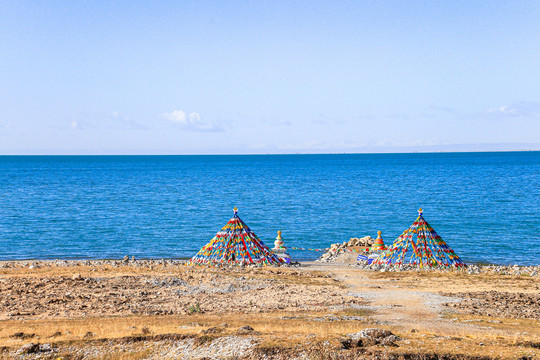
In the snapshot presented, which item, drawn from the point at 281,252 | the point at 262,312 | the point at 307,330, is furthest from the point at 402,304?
the point at 281,252

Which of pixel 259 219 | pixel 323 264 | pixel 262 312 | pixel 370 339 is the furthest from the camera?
pixel 259 219

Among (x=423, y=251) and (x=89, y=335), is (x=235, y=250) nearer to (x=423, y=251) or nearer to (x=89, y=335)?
(x=423, y=251)

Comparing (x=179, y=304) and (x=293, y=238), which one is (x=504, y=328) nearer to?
(x=179, y=304)

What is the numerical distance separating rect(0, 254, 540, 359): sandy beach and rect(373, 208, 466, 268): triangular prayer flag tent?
1217 mm

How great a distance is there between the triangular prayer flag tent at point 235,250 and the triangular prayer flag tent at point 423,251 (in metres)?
6.70

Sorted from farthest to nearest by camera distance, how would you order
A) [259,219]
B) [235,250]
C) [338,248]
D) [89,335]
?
[259,219] → [338,248] → [235,250] → [89,335]

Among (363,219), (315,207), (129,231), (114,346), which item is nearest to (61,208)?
(129,231)

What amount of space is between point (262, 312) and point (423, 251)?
43.6ft

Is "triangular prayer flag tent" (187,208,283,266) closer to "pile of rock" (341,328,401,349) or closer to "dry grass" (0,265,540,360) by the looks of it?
"dry grass" (0,265,540,360)

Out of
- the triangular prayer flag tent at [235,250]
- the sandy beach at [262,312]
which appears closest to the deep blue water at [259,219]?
the triangular prayer flag tent at [235,250]

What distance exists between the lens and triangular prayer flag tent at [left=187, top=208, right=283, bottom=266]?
30.3m

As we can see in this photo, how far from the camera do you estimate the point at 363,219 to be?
54.5 metres

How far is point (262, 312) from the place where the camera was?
2056 centimetres

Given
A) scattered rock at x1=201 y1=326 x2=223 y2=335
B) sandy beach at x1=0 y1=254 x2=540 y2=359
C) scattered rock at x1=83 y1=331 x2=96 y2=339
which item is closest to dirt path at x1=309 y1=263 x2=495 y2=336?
sandy beach at x1=0 y1=254 x2=540 y2=359
